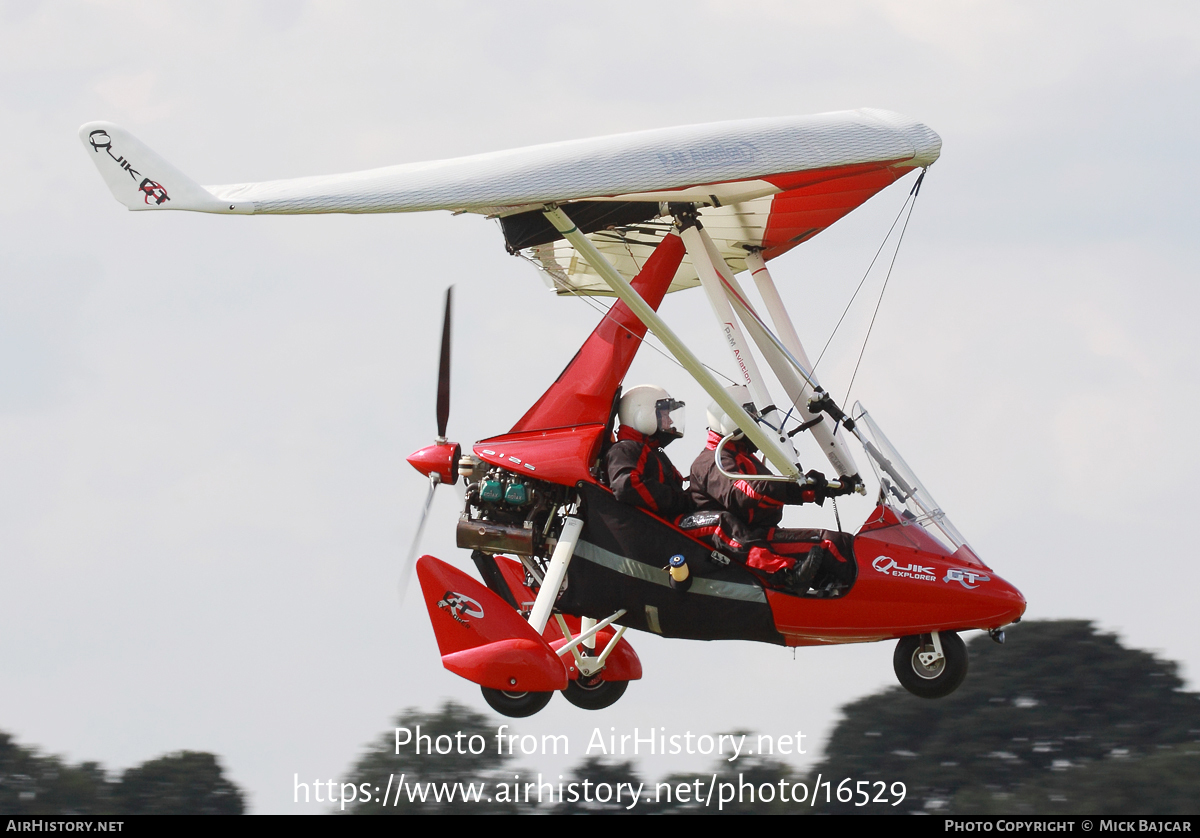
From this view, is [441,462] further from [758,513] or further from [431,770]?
[431,770]

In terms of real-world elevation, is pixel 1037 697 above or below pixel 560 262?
above

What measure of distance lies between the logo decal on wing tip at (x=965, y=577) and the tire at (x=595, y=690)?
323cm

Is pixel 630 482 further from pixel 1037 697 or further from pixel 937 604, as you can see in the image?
pixel 1037 697

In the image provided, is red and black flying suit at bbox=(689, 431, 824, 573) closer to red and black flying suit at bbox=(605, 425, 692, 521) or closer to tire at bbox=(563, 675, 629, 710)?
red and black flying suit at bbox=(605, 425, 692, 521)

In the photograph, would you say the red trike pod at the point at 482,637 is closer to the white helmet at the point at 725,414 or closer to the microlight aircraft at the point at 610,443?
the microlight aircraft at the point at 610,443

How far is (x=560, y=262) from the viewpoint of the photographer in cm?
1390

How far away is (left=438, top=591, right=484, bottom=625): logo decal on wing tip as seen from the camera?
11.4 meters

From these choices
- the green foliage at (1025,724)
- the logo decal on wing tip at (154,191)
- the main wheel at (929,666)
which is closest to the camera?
the logo decal on wing tip at (154,191)

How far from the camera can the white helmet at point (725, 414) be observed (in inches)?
447

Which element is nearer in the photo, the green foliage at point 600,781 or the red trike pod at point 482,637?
the red trike pod at point 482,637

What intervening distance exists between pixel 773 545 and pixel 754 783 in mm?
21322

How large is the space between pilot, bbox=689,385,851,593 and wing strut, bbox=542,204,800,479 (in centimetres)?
21

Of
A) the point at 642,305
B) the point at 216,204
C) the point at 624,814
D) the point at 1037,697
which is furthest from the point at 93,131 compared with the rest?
the point at 1037,697

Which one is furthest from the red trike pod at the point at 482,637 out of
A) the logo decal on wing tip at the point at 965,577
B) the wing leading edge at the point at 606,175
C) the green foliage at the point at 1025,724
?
the green foliage at the point at 1025,724
